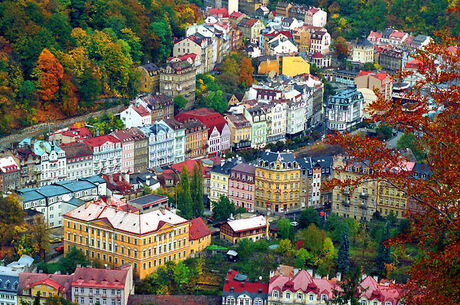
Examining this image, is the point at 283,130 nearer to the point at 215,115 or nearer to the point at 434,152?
the point at 215,115

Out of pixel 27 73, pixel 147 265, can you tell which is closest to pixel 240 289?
pixel 147 265

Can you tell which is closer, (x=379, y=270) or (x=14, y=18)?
(x=379, y=270)

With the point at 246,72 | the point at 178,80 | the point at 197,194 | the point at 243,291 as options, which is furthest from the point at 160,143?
the point at 243,291

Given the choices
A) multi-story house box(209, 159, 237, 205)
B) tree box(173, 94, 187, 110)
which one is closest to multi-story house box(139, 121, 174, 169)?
tree box(173, 94, 187, 110)

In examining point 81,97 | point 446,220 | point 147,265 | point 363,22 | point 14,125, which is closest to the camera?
point 446,220

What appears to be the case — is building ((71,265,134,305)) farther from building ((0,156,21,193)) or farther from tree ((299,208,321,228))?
→ tree ((299,208,321,228))

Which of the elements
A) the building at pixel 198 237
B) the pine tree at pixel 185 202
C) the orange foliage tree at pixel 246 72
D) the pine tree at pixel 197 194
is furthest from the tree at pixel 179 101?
the building at pixel 198 237
